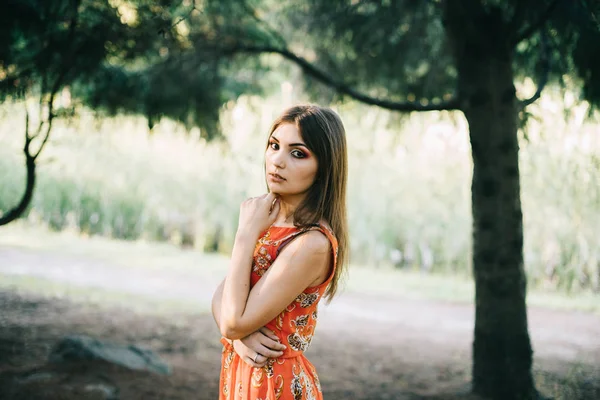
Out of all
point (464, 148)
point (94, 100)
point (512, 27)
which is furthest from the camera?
point (464, 148)

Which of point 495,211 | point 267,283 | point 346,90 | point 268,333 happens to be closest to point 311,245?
point 267,283

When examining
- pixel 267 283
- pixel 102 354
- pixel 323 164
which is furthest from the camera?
pixel 102 354

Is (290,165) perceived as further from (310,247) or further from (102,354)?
(102,354)

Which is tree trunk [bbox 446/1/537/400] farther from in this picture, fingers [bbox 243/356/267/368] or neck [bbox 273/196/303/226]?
fingers [bbox 243/356/267/368]

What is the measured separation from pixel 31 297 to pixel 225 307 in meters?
5.94

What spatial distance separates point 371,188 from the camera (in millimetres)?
10562

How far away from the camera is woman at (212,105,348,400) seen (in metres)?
1.50

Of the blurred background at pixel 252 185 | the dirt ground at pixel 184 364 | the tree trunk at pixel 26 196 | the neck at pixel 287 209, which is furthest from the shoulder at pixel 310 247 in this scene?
the tree trunk at pixel 26 196

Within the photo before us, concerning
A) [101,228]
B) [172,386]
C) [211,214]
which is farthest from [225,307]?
[101,228]

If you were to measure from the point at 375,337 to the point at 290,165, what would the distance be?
190 inches

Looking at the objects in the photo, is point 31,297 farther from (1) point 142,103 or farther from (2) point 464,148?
(2) point 464,148

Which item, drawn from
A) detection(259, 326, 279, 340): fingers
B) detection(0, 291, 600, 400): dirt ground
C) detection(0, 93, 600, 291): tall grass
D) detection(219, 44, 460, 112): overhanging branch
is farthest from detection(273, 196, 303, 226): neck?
detection(0, 93, 600, 291): tall grass

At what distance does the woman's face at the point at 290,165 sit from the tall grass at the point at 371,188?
387cm

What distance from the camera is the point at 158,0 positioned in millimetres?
3979
